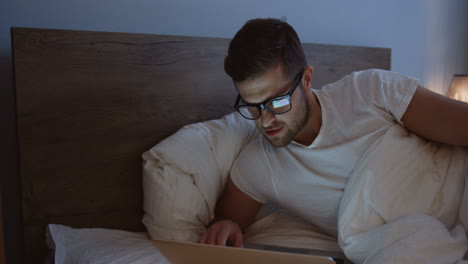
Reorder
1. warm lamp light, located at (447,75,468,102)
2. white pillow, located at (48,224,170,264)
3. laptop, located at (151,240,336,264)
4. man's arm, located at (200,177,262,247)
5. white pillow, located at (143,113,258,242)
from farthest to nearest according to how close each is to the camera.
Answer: warm lamp light, located at (447,75,468,102)
man's arm, located at (200,177,262,247)
white pillow, located at (143,113,258,242)
white pillow, located at (48,224,170,264)
laptop, located at (151,240,336,264)

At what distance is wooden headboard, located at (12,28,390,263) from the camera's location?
1186 mm

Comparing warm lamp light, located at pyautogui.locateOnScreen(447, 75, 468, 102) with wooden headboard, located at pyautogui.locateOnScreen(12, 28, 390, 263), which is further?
warm lamp light, located at pyautogui.locateOnScreen(447, 75, 468, 102)

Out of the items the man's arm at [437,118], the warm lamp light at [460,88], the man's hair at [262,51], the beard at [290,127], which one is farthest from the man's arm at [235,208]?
the warm lamp light at [460,88]

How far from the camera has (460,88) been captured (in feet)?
7.28

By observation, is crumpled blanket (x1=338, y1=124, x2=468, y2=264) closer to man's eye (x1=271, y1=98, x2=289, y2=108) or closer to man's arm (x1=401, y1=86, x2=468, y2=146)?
man's arm (x1=401, y1=86, x2=468, y2=146)

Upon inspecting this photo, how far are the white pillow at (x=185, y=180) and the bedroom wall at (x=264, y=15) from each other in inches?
→ 16.6

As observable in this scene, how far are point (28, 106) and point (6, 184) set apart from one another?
0.29 metres

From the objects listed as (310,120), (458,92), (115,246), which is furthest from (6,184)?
(458,92)

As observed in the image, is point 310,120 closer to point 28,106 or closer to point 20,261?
point 28,106

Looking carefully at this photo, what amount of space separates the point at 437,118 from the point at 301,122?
348 mm

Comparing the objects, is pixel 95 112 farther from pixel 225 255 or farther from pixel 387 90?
pixel 387 90

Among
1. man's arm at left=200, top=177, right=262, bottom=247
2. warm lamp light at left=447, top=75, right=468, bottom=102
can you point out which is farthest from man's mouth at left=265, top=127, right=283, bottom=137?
warm lamp light at left=447, top=75, right=468, bottom=102

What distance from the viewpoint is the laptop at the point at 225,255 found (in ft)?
2.20

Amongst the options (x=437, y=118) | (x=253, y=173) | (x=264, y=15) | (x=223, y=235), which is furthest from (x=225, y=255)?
(x=264, y=15)
